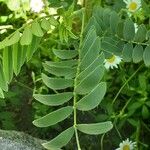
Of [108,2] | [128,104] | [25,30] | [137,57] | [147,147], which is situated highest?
[25,30]

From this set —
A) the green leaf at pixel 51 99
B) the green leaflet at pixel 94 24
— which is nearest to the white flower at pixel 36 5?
the green leaflet at pixel 94 24

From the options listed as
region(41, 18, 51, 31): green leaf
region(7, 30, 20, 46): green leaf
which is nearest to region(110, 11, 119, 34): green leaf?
region(41, 18, 51, 31): green leaf

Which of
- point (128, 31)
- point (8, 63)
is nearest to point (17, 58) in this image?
point (8, 63)

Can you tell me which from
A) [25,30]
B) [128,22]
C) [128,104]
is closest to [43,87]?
[128,104]

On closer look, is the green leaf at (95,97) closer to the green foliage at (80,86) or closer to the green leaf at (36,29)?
the green foliage at (80,86)

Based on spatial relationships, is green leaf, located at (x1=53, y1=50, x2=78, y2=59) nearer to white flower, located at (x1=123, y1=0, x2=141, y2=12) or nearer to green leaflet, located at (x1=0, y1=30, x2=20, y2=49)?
green leaflet, located at (x1=0, y1=30, x2=20, y2=49)

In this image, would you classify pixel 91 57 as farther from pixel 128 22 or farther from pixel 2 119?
pixel 2 119
